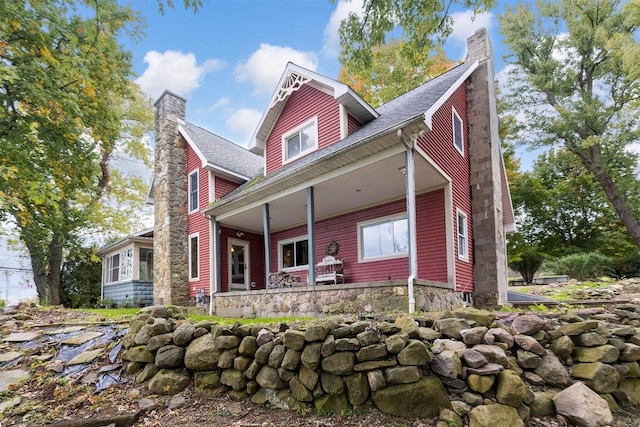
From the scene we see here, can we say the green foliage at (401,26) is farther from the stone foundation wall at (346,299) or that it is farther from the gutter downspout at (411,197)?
the stone foundation wall at (346,299)

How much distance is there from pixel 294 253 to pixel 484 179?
252 inches

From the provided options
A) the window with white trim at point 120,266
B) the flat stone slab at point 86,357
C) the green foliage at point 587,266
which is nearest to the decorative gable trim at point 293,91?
the flat stone slab at point 86,357

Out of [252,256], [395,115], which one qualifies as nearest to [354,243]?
[395,115]

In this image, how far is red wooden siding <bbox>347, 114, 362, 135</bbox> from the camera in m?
9.62

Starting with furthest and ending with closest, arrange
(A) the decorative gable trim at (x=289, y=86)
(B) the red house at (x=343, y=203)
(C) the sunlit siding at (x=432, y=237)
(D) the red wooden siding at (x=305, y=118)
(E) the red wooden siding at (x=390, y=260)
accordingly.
→ 1. (A) the decorative gable trim at (x=289, y=86)
2. (D) the red wooden siding at (x=305, y=118)
3. (E) the red wooden siding at (x=390, y=260)
4. (C) the sunlit siding at (x=432, y=237)
5. (B) the red house at (x=343, y=203)

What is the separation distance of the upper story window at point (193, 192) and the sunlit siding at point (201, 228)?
0.55ft

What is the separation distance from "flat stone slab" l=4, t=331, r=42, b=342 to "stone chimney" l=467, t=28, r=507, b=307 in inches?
386

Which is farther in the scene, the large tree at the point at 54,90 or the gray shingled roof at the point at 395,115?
the gray shingled roof at the point at 395,115

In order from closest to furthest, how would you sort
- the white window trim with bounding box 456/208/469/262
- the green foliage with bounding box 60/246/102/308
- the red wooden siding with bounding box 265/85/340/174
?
1. the white window trim with bounding box 456/208/469/262
2. the red wooden siding with bounding box 265/85/340/174
3. the green foliage with bounding box 60/246/102/308

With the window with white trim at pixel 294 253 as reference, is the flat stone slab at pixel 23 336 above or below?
below

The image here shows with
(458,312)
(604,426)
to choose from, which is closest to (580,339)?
(604,426)

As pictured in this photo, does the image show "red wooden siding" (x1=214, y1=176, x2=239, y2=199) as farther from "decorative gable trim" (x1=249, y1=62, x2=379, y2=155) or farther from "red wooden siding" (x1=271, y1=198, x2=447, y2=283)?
"red wooden siding" (x1=271, y1=198, x2=447, y2=283)

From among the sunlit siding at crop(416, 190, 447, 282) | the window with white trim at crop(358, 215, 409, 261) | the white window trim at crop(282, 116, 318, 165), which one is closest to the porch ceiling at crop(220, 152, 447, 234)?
the sunlit siding at crop(416, 190, 447, 282)

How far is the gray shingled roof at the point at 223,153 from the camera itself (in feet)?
→ 43.2
